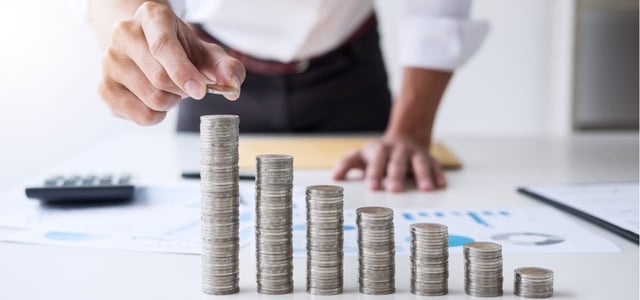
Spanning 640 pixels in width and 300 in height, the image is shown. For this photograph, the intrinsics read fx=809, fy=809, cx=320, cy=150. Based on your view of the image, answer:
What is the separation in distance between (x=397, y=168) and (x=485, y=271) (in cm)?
52

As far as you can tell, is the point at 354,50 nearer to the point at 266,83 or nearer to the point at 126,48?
the point at 266,83

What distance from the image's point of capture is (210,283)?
617 millimetres

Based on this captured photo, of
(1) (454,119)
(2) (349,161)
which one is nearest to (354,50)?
(2) (349,161)

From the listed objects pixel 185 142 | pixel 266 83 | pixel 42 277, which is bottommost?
pixel 42 277

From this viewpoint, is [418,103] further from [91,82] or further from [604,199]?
[91,82]

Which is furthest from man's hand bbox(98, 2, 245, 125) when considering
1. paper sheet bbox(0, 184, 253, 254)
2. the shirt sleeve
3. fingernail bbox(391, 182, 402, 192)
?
the shirt sleeve

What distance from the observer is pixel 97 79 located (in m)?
3.46

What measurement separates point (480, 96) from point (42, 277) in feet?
9.75

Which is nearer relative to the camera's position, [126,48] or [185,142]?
[126,48]

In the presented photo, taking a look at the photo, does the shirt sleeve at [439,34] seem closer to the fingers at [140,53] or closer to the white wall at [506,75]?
the fingers at [140,53]

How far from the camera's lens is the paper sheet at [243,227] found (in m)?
0.77

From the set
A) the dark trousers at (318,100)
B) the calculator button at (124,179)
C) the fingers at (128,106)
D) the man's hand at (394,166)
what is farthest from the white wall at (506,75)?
the fingers at (128,106)

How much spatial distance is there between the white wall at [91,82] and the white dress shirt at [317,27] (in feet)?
6.06

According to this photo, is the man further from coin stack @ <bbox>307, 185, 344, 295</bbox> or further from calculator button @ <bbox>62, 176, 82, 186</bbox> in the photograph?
coin stack @ <bbox>307, 185, 344, 295</bbox>
